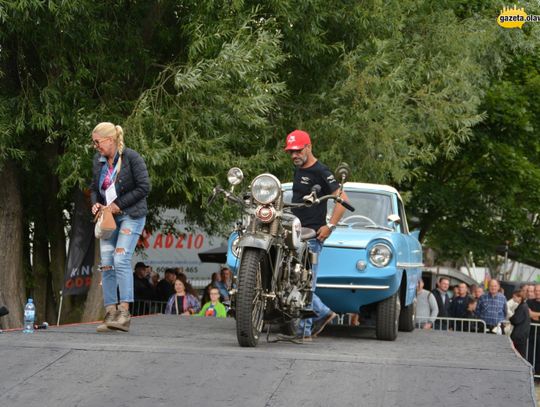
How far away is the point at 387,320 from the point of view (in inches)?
443

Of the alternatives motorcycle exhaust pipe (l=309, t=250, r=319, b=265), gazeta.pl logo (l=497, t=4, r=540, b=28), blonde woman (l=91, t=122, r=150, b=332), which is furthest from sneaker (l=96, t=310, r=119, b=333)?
gazeta.pl logo (l=497, t=4, r=540, b=28)

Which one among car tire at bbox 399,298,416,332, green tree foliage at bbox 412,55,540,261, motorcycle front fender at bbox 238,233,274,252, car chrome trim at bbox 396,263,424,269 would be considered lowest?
car tire at bbox 399,298,416,332

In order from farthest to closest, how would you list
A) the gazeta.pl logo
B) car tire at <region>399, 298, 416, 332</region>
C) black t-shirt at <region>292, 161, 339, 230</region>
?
1. the gazeta.pl logo
2. car tire at <region>399, 298, 416, 332</region>
3. black t-shirt at <region>292, 161, 339, 230</region>

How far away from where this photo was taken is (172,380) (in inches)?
290

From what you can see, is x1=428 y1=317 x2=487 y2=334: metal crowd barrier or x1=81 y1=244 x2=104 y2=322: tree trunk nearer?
x1=81 y1=244 x2=104 y2=322: tree trunk

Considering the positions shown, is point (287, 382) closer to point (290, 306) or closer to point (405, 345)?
point (290, 306)

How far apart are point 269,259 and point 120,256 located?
1435 millimetres

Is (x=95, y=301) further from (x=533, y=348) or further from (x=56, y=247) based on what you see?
(x=533, y=348)

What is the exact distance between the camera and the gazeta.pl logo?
88.5 feet

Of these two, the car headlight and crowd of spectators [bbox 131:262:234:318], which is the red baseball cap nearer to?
the car headlight

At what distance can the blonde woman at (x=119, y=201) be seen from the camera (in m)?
9.81

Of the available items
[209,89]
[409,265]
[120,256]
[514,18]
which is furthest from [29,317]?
[514,18]

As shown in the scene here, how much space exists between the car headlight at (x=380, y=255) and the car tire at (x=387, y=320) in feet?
1.56

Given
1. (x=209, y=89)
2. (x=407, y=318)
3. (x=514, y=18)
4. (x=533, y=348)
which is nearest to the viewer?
(x=407, y=318)
